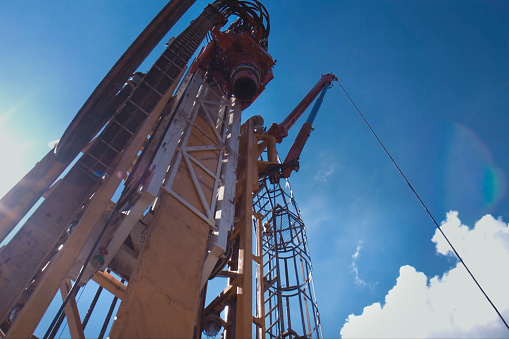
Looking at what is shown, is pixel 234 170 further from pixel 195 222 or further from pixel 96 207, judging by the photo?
pixel 96 207

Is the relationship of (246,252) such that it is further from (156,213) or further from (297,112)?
(297,112)

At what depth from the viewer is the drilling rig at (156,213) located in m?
4.03

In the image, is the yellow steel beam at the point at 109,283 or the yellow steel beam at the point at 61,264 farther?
the yellow steel beam at the point at 109,283

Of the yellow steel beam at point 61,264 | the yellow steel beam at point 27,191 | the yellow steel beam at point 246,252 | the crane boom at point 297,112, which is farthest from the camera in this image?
the crane boom at point 297,112

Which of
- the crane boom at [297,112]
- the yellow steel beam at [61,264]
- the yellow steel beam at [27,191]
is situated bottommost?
the yellow steel beam at [61,264]

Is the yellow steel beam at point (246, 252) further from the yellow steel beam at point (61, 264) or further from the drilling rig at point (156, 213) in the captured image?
the yellow steel beam at point (61, 264)

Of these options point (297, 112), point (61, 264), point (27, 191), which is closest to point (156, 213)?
point (61, 264)

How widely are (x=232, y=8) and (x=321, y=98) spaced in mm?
6635

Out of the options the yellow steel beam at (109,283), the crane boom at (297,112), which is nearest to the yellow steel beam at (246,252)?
the yellow steel beam at (109,283)

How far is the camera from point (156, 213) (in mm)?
4676

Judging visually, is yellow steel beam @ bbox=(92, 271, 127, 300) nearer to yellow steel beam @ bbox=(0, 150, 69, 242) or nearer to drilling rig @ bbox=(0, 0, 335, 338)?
drilling rig @ bbox=(0, 0, 335, 338)

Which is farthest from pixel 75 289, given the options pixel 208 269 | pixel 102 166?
pixel 102 166

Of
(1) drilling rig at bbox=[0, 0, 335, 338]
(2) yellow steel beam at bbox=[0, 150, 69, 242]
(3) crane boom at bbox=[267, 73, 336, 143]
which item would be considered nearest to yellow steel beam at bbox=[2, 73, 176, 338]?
(1) drilling rig at bbox=[0, 0, 335, 338]

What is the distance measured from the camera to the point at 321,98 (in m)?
15.8
